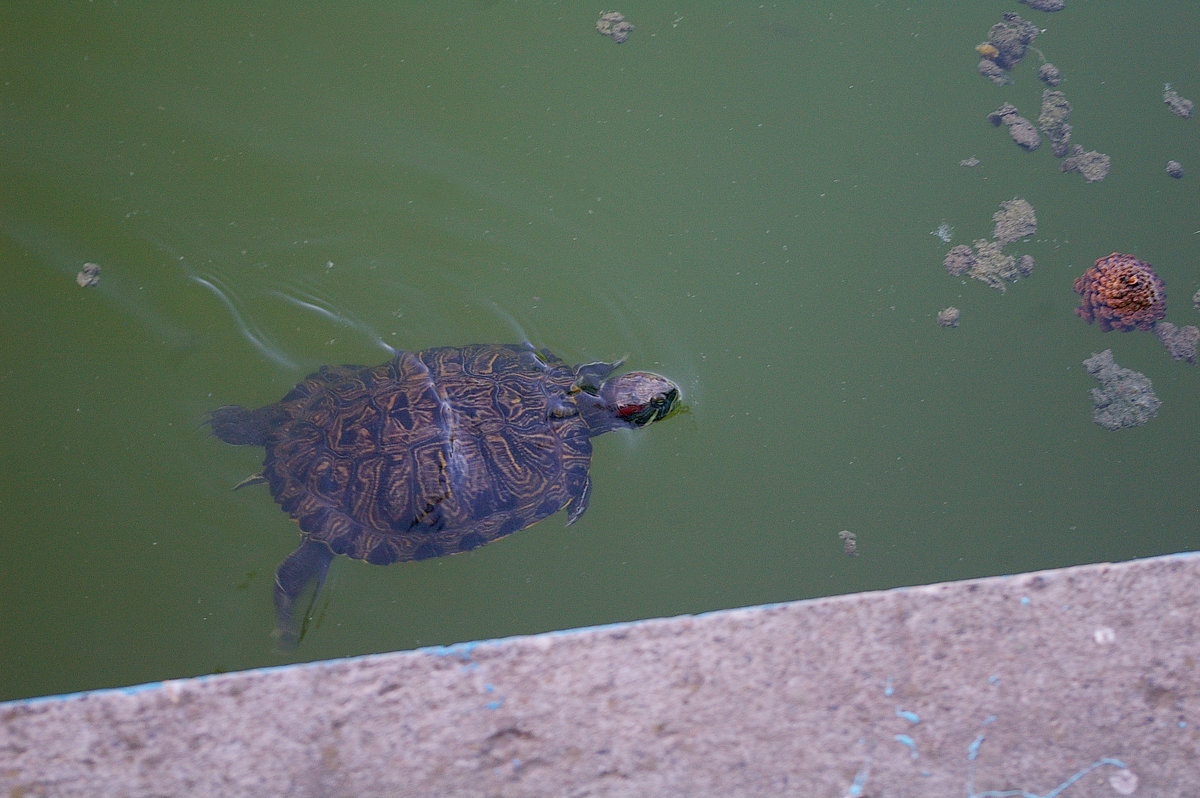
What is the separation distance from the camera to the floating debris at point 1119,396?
2.96 meters

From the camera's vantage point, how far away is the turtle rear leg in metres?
2.38

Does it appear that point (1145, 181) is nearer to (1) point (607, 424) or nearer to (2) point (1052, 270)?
(2) point (1052, 270)

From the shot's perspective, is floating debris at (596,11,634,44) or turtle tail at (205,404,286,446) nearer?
turtle tail at (205,404,286,446)

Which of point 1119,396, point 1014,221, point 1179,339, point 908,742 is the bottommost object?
point 908,742

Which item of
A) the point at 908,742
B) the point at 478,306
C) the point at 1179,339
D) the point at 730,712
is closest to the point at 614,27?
the point at 478,306

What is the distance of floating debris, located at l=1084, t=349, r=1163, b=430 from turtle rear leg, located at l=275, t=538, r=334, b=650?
Answer: 3.17m

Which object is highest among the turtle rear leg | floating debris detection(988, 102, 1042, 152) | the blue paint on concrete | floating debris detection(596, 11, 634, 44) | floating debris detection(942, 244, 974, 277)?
floating debris detection(596, 11, 634, 44)

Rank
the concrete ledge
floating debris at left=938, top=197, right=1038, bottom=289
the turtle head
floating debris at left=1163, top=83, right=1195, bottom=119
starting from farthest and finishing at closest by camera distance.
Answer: floating debris at left=1163, top=83, right=1195, bottom=119 < floating debris at left=938, top=197, right=1038, bottom=289 < the turtle head < the concrete ledge

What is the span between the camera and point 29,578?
8.01ft

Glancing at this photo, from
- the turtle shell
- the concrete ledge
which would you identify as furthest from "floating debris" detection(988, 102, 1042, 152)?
the turtle shell

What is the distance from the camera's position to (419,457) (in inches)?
89.4

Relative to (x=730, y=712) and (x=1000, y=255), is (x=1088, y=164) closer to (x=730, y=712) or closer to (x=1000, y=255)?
(x=1000, y=255)

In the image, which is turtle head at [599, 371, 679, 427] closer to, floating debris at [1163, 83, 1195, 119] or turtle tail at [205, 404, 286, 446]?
turtle tail at [205, 404, 286, 446]

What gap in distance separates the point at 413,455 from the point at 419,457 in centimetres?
2
